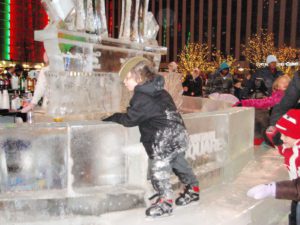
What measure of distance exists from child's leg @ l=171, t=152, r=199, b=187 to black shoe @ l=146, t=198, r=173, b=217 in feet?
1.07

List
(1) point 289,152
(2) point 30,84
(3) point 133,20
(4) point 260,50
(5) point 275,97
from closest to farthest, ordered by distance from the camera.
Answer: (1) point 289,152 → (3) point 133,20 → (5) point 275,97 → (2) point 30,84 → (4) point 260,50

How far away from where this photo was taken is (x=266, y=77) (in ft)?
29.6

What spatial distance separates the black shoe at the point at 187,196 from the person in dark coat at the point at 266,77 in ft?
18.0

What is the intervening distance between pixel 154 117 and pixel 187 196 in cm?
94

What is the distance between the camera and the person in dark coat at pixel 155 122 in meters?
3.38

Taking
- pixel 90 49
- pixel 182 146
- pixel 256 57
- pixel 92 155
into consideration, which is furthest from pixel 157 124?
pixel 256 57

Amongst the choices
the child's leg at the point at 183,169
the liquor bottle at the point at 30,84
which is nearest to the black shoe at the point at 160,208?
the child's leg at the point at 183,169

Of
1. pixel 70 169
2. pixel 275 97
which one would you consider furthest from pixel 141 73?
pixel 275 97

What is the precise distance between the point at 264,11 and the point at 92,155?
79.4m

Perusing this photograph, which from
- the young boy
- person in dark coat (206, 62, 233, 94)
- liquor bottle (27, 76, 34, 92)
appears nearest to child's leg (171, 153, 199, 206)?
the young boy

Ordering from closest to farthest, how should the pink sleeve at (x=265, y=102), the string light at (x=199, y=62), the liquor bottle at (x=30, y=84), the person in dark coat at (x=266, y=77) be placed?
1. the pink sleeve at (x=265, y=102)
2. the liquor bottle at (x=30, y=84)
3. the person in dark coat at (x=266, y=77)
4. the string light at (x=199, y=62)

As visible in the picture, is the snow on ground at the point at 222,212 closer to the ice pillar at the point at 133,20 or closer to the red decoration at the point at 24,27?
the ice pillar at the point at 133,20

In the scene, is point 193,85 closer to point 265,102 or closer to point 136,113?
point 265,102

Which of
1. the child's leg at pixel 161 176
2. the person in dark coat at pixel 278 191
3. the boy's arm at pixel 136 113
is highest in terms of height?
the boy's arm at pixel 136 113
